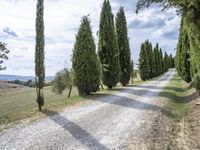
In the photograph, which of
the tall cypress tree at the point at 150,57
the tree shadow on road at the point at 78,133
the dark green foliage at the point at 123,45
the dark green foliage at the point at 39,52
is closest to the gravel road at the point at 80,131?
the tree shadow on road at the point at 78,133

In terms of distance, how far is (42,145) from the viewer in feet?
26.6

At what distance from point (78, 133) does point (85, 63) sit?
12.6 m

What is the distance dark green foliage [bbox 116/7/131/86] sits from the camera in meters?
37.5

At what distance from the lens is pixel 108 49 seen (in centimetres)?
3103

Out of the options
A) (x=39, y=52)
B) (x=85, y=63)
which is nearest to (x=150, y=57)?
(x=85, y=63)

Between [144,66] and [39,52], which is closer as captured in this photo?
[39,52]

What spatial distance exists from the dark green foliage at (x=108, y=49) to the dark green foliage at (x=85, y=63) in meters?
7.57

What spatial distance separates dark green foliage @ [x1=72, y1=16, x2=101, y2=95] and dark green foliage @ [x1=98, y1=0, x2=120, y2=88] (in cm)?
757

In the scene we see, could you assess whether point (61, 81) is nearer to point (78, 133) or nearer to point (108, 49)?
point (108, 49)

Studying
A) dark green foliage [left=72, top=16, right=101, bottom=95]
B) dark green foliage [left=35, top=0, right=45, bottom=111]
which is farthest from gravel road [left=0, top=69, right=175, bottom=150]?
dark green foliage [left=72, top=16, right=101, bottom=95]

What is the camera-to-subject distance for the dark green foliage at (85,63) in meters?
21.8

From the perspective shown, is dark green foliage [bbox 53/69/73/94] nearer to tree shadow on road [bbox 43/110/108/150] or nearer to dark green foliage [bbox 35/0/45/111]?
dark green foliage [bbox 35/0/45/111]

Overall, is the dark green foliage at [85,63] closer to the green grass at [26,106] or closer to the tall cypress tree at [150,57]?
the green grass at [26,106]

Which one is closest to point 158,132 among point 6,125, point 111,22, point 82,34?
point 6,125
